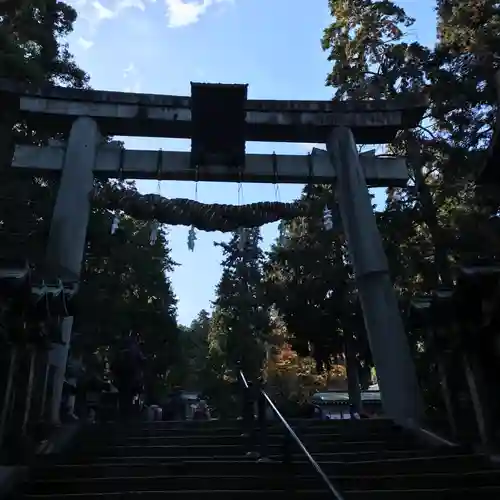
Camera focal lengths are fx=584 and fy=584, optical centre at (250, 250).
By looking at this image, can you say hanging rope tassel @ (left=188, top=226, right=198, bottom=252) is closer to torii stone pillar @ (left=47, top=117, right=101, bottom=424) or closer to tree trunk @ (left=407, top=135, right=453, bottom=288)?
torii stone pillar @ (left=47, top=117, right=101, bottom=424)

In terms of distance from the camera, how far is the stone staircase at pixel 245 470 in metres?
4.96

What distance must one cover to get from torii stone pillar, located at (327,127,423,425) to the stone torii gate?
21 mm

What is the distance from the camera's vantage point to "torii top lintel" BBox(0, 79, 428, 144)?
409 inches

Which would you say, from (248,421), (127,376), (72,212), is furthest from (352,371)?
(248,421)

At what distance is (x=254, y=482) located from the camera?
5258mm

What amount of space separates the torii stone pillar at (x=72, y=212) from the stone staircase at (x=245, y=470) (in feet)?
6.86

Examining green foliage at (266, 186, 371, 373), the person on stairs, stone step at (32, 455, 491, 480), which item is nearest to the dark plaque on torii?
the person on stairs

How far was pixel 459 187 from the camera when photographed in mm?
14492

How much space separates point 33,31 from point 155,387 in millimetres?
17564

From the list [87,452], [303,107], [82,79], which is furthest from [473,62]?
[87,452]

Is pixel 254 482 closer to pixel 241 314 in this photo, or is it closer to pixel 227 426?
pixel 227 426

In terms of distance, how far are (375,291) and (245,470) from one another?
470 cm

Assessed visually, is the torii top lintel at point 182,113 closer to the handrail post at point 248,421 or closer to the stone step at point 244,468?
the handrail post at point 248,421

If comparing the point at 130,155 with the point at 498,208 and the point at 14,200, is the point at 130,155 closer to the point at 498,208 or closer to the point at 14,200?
the point at 14,200
